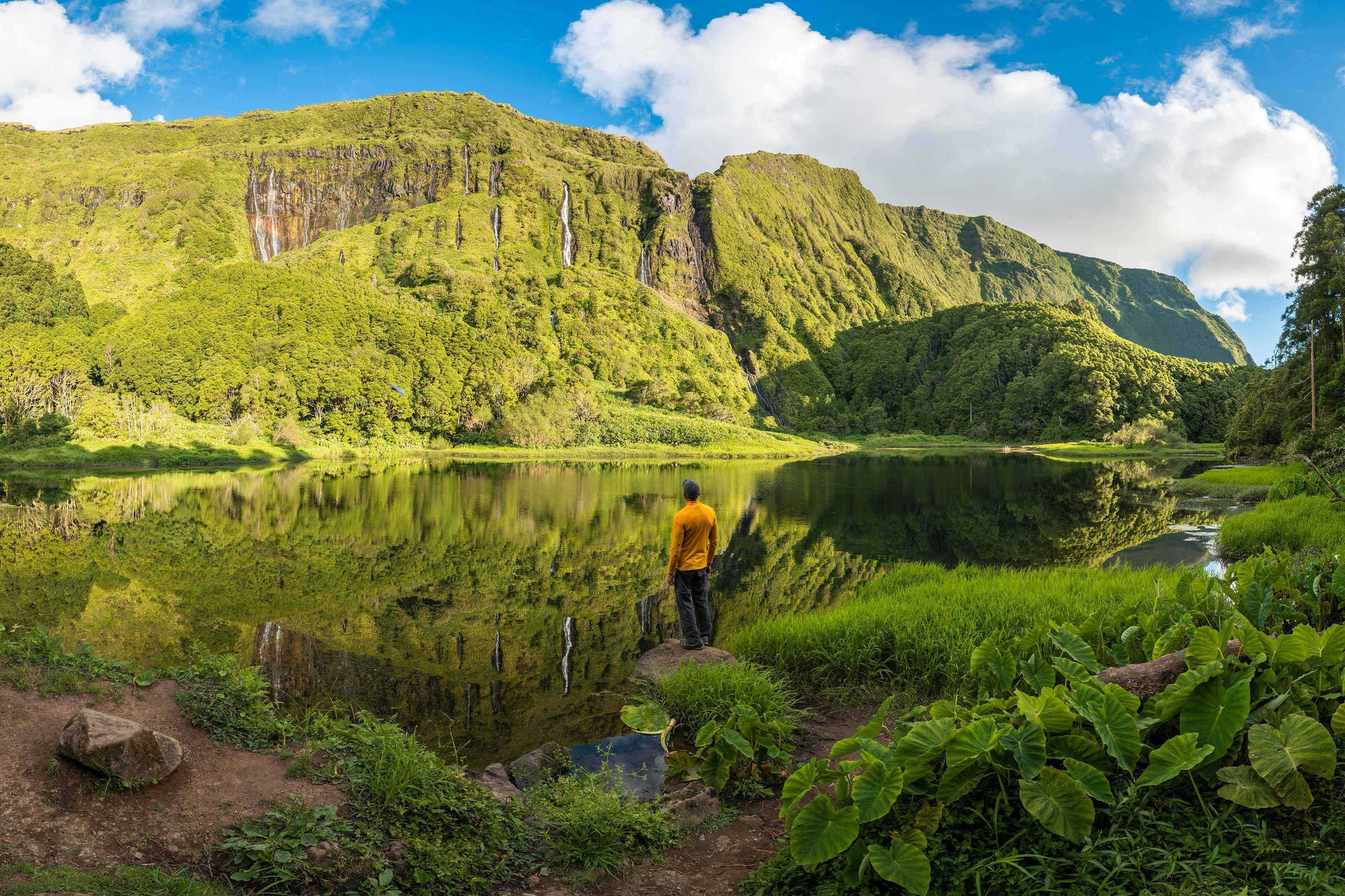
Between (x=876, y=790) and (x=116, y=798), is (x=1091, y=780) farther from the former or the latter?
(x=116, y=798)

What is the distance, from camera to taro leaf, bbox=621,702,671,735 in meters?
7.68

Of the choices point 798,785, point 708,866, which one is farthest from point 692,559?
point 798,785

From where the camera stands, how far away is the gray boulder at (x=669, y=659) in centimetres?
956

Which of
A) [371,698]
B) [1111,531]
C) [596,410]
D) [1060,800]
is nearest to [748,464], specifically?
[596,410]

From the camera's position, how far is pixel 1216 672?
3.88m

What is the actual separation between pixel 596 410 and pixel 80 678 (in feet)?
373

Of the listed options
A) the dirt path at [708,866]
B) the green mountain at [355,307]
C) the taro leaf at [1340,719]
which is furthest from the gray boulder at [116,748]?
the green mountain at [355,307]

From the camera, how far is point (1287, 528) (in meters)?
17.1

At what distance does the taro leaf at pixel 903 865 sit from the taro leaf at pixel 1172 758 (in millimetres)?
1285

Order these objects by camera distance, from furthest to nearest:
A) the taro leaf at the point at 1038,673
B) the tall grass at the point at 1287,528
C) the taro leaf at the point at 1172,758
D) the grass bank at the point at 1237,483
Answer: the grass bank at the point at 1237,483 → the tall grass at the point at 1287,528 → the taro leaf at the point at 1038,673 → the taro leaf at the point at 1172,758

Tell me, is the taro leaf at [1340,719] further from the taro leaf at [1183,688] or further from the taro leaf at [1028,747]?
the taro leaf at [1028,747]

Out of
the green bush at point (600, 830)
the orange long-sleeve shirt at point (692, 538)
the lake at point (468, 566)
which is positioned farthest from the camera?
the orange long-sleeve shirt at point (692, 538)

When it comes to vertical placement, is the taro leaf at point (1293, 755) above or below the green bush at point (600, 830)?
above

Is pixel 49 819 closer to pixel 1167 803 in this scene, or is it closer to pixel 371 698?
pixel 371 698
